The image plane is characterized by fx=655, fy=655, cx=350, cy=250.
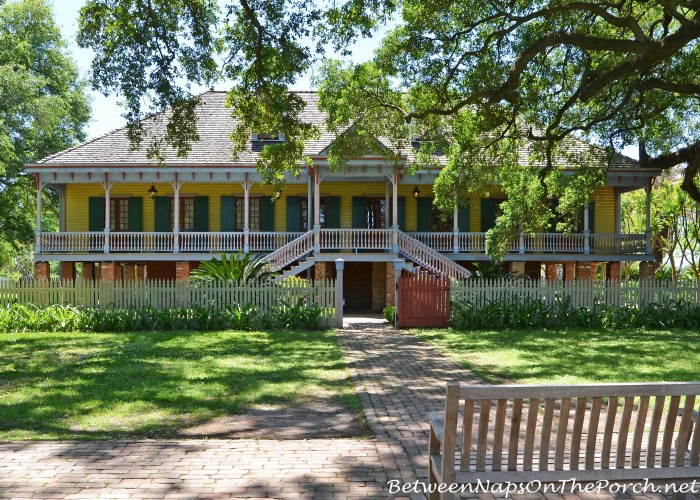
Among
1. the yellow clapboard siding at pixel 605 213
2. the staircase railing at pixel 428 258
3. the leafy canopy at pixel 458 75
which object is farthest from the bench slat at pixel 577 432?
the yellow clapboard siding at pixel 605 213

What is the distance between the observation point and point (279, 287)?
1836 cm

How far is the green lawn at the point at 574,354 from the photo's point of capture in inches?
397

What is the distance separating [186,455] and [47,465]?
116 cm

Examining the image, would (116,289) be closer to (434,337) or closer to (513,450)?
(434,337)

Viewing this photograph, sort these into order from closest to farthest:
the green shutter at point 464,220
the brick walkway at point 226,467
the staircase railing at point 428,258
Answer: the brick walkway at point 226,467
the staircase railing at point 428,258
the green shutter at point 464,220

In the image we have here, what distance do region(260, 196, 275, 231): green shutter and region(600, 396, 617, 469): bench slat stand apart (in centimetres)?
2392

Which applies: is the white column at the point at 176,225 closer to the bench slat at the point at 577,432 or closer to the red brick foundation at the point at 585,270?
the red brick foundation at the point at 585,270

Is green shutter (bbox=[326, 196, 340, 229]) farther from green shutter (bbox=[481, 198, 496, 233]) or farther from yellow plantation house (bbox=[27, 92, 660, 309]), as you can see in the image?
green shutter (bbox=[481, 198, 496, 233])

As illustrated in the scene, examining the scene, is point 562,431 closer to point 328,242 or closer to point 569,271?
point 328,242

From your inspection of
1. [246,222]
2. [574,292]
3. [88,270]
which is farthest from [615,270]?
[88,270]

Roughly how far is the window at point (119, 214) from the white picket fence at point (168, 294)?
9139 millimetres

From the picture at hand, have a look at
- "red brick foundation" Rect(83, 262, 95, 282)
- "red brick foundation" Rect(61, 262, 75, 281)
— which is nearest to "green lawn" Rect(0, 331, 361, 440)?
"red brick foundation" Rect(61, 262, 75, 281)

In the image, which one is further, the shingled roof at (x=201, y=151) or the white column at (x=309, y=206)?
the white column at (x=309, y=206)

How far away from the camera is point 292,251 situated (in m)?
24.0
